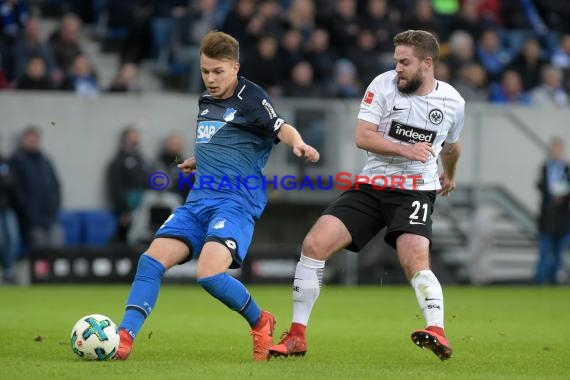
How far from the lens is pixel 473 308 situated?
46.7ft

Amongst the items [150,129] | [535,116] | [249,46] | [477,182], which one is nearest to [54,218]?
[150,129]

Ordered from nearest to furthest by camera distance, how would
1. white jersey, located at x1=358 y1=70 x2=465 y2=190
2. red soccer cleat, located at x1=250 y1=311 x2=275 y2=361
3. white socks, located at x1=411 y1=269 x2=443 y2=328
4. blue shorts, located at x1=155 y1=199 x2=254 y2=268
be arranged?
blue shorts, located at x1=155 y1=199 x2=254 y2=268, red soccer cleat, located at x1=250 y1=311 x2=275 y2=361, white socks, located at x1=411 y1=269 x2=443 y2=328, white jersey, located at x1=358 y1=70 x2=465 y2=190

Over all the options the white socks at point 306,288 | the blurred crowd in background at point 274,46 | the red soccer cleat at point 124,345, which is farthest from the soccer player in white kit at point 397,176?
the blurred crowd in background at point 274,46

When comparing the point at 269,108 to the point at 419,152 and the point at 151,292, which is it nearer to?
the point at 419,152

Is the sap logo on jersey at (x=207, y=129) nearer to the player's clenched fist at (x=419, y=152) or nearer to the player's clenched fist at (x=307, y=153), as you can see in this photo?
the player's clenched fist at (x=307, y=153)

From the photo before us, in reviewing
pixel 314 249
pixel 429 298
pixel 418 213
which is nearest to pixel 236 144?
pixel 314 249

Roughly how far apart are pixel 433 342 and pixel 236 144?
194cm

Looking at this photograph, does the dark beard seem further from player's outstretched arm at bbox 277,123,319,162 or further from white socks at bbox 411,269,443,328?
white socks at bbox 411,269,443,328

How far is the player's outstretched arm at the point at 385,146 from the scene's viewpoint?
27.8ft

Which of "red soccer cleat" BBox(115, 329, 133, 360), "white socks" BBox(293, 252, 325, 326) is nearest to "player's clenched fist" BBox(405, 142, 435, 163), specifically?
"white socks" BBox(293, 252, 325, 326)

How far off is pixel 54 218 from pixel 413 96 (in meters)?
10.7

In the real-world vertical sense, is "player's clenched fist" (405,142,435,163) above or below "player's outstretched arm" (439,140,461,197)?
above

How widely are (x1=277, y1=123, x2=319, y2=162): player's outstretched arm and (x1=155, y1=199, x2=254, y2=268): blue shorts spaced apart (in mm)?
573

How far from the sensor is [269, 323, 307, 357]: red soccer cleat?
8445mm
